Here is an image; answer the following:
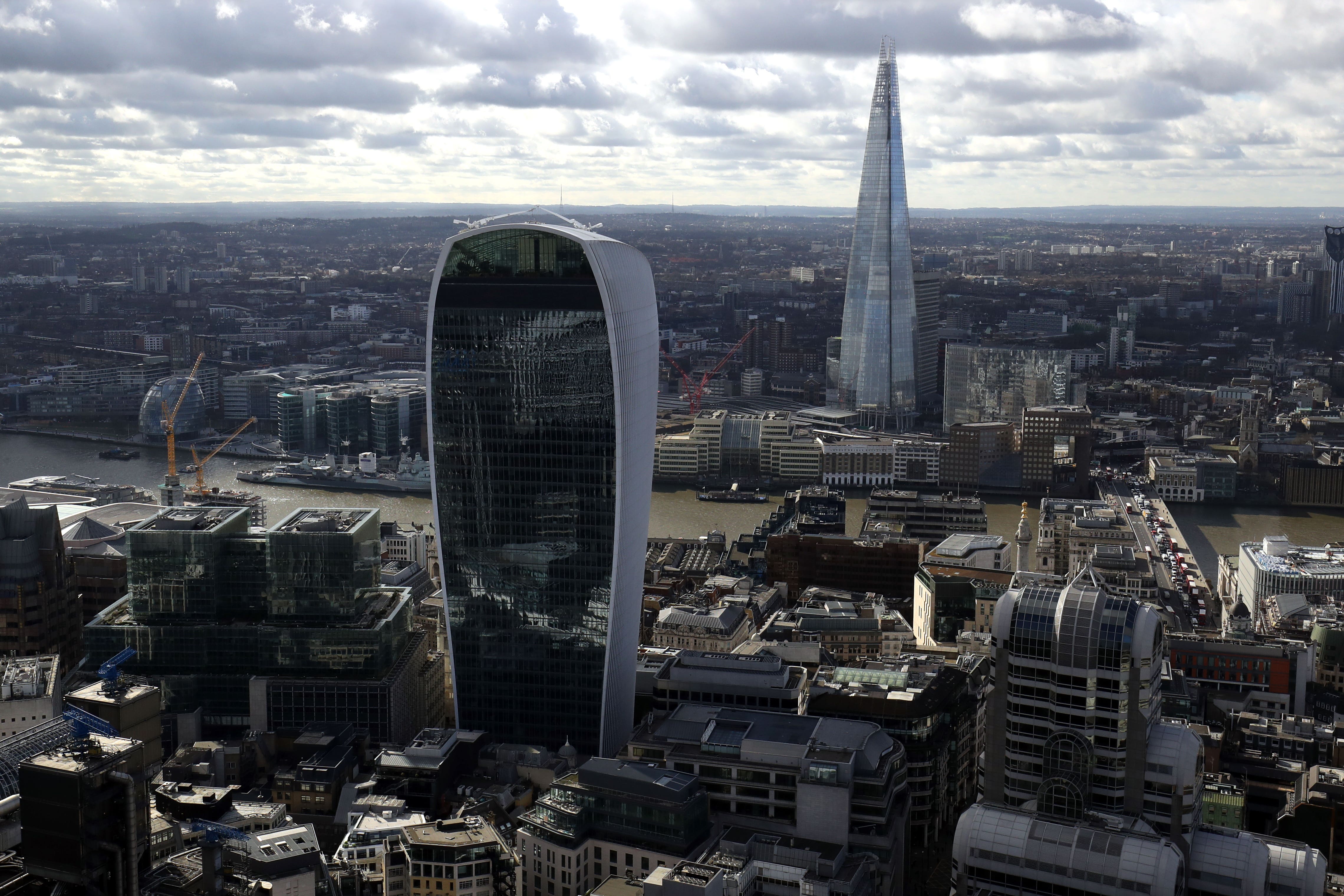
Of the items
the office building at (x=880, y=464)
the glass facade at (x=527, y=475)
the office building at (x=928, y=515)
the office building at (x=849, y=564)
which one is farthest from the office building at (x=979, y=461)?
the glass facade at (x=527, y=475)

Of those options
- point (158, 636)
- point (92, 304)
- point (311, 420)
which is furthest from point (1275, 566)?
point (92, 304)

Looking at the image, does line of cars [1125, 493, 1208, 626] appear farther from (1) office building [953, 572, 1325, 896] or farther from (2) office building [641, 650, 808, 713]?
(1) office building [953, 572, 1325, 896]

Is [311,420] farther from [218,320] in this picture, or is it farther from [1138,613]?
[1138,613]

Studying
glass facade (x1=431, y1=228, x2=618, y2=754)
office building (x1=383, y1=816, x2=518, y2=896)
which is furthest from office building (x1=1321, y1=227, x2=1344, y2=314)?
office building (x1=383, y1=816, x2=518, y2=896)

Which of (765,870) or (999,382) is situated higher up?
(999,382)

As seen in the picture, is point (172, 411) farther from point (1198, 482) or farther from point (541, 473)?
point (541, 473)

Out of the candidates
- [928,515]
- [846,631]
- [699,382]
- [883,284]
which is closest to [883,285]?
[883,284]
